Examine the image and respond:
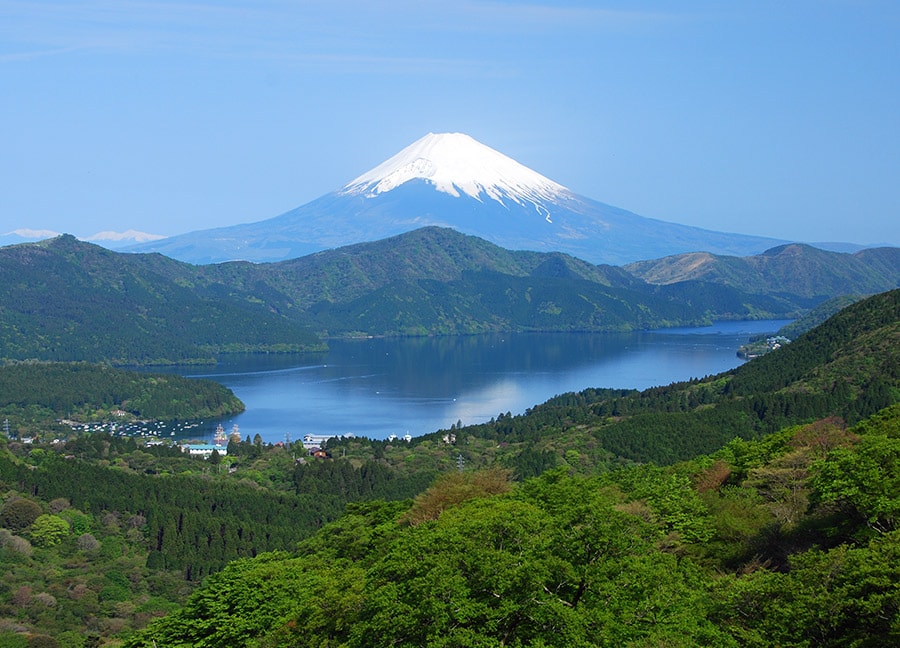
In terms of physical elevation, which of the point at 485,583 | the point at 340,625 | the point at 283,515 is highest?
the point at 485,583

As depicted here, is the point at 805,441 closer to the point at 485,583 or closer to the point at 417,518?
the point at 417,518

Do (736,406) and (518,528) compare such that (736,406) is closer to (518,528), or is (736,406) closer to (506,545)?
(518,528)

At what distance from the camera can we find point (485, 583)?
739 inches

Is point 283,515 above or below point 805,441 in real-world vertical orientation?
below

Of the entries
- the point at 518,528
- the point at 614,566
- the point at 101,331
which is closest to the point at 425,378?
the point at 101,331

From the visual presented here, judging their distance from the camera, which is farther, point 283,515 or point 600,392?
point 600,392

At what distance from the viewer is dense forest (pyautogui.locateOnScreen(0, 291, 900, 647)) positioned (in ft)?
59.7

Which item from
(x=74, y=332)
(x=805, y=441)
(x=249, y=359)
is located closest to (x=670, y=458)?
(x=805, y=441)

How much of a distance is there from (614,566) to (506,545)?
211 cm

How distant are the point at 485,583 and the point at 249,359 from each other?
162092 mm

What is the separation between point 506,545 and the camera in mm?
20094

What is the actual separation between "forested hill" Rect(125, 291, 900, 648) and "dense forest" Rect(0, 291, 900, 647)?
55 mm

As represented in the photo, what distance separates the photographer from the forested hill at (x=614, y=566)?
17906mm

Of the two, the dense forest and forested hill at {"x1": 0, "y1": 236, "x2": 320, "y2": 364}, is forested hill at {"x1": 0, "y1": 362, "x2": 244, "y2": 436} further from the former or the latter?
the dense forest
